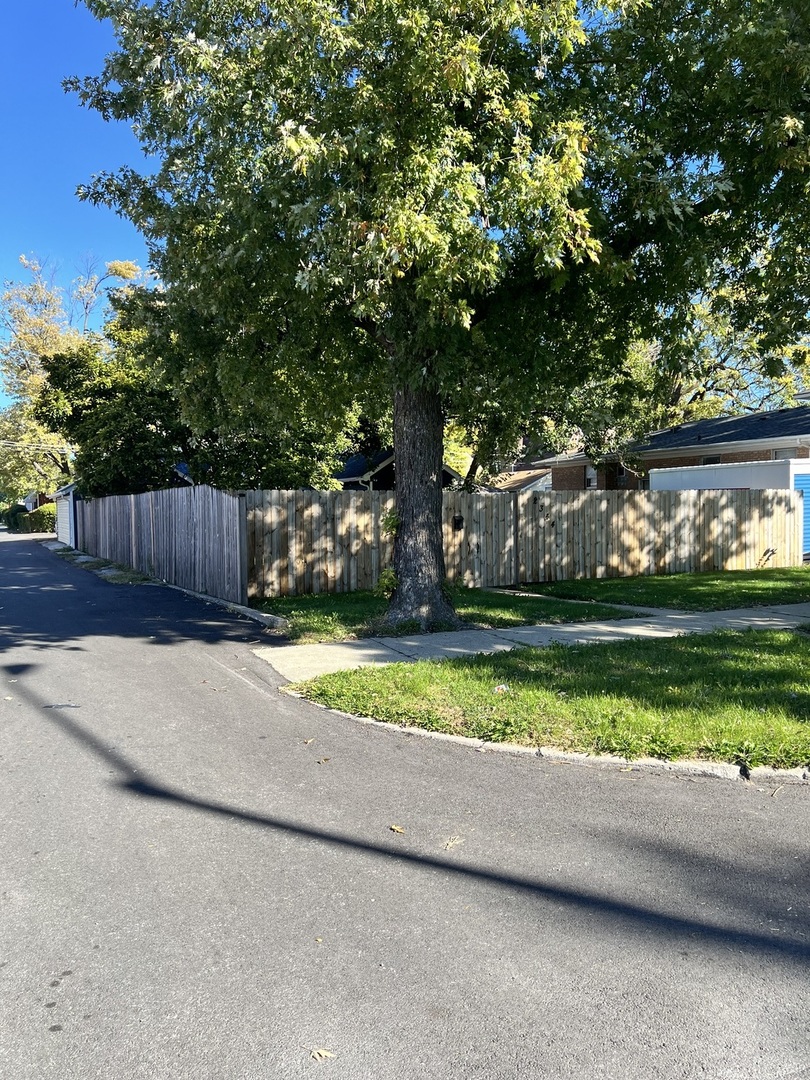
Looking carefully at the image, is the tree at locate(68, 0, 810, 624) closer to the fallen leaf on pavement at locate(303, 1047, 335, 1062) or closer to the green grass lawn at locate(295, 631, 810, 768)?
the green grass lawn at locate(295, 631, 810, 768)

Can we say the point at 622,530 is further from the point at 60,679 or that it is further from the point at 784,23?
the point at 60,679

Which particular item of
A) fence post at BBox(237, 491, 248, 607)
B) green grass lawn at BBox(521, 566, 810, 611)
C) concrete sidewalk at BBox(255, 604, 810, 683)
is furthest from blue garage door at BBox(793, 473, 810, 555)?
fence post at BBox(237, 491, 248, 607)

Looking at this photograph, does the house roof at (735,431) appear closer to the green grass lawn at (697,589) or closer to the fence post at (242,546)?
the green grass lawn at (697,589)

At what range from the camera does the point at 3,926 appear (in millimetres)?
3572

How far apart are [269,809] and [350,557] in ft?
36.2

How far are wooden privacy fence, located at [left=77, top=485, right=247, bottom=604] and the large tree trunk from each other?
416 centimetres

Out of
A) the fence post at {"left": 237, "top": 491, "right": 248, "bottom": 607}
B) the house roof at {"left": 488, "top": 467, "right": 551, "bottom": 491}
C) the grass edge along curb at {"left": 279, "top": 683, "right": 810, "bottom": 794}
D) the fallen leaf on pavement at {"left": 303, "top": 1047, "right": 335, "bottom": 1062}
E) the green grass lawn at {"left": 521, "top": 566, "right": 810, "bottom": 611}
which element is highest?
the house roof at {"left": 488, "top": 467, "right": 551, "bottom": 491}

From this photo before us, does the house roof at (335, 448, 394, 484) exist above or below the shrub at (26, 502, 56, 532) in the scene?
above

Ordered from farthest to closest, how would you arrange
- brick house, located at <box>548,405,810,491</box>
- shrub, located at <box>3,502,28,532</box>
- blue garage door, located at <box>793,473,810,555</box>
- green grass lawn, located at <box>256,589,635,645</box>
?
A: shrub, located at <box>3,502,28,532</box> → brick house, located at <box>548,405,810,491</box> → blue garage door, located at <box>793,473,810,555</box> → green grass lawn, located at <box>256,589,635,645</box>

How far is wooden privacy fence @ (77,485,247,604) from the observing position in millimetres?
14422

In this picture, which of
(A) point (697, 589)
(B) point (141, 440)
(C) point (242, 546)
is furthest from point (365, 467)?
(A) point (697, 589)

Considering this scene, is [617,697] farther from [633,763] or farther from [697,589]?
[697,589]

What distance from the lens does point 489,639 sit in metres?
9.98

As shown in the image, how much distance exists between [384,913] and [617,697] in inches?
145
